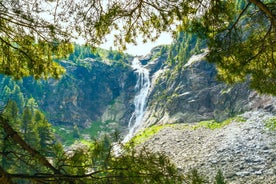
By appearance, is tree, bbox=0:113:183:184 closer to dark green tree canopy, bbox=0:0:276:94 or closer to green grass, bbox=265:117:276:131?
dark green tree canopy, bbox=0:0:276:94

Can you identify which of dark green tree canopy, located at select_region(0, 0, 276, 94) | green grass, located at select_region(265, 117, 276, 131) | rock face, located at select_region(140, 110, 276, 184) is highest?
dark green tree canopy, located at select_region(0, 0, 276, 94)

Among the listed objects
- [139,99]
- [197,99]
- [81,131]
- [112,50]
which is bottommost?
[81,131]

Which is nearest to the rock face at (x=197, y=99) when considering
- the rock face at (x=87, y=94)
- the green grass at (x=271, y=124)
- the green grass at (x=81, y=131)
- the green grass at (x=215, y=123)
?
the green grass at (x=215, y=123)

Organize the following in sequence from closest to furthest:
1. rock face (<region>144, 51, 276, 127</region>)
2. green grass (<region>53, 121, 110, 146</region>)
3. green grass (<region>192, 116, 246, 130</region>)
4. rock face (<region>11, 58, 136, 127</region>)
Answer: green grass (<region>192, 116, 246, 130</region>) < rock face (<region>144, 51, 276, 127</region>) < green grass (<region>53, 121, 110, 146</region>) < rock face (<region>11, 58, 136, 127</region>)

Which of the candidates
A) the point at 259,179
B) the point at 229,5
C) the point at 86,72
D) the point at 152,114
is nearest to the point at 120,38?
the point at 229,5

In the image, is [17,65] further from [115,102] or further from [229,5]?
[115,102]

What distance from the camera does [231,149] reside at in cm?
2930

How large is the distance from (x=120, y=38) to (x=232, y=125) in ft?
114

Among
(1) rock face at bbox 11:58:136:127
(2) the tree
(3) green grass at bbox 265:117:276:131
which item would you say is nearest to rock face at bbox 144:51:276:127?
(3) green grass at bbox 265:117:276:131

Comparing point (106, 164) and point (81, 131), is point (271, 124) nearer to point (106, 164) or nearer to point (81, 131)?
Answer: point (106, 164)

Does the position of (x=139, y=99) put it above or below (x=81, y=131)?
above

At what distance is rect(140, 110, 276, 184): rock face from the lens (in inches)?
891

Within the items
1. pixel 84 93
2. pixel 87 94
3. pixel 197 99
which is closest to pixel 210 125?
pixel 197 99

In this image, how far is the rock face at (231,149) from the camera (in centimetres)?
2264
